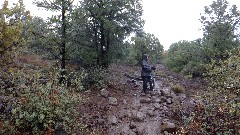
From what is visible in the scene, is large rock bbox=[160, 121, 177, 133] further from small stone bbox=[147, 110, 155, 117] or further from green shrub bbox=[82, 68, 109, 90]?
green shrub bbox=[82, 68, 109, 90]

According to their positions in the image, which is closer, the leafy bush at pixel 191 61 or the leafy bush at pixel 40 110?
the leafy bush at pixel 40 110

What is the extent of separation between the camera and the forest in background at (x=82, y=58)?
9297 mm

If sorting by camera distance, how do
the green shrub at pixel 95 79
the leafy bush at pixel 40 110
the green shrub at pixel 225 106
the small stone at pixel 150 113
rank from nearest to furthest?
the green shrub at pixel 225 106 → the leafy bush at pixel 40 110 → the small stone at pixel 150 113 → the green shrub at pixel 95 79

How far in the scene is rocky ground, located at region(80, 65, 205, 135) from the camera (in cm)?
1136

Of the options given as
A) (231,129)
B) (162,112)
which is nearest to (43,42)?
(162,112)

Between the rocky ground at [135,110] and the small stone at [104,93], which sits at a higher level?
the small stone at [104,93]

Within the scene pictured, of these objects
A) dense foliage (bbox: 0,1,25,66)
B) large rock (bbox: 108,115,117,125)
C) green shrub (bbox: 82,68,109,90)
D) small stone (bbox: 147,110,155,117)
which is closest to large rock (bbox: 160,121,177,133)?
small stone (bbox: 147,110,155,117)

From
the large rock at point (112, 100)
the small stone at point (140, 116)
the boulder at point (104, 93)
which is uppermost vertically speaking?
the boulder at point (104, 93)

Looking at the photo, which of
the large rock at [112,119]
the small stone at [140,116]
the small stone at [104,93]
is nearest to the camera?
the large rock at [112,119]

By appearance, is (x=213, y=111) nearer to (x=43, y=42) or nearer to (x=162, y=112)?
(x=162, y=112)

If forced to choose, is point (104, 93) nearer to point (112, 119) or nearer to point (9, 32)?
point (112, 119)

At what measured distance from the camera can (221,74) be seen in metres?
9.86

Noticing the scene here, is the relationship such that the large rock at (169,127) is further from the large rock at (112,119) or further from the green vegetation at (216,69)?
the large rock at (112,119)

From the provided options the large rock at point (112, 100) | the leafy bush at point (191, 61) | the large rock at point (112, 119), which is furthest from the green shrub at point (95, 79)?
the leafy bush at point (191, 61)
